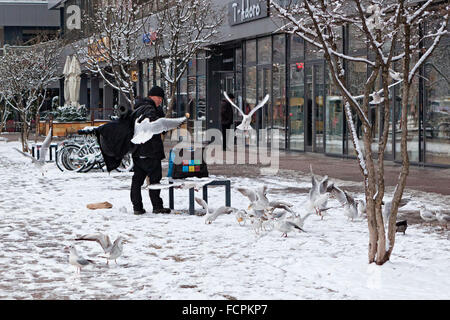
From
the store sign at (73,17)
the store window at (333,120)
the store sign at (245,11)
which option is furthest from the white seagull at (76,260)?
the store sign at (73,17)

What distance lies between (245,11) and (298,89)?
3580mm

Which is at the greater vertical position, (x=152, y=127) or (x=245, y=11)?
(x=245, y=11)

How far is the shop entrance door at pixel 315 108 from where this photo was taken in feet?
76.7

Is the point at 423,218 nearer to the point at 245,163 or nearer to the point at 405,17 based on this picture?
the point at 405,17

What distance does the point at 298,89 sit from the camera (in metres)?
24.8

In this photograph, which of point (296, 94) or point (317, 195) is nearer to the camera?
point (317, 195)

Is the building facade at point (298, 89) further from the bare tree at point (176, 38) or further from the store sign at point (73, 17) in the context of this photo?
the store sign at point (73, 17)

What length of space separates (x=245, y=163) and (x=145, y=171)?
9.80 m

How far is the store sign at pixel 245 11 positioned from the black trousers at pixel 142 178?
14665mm

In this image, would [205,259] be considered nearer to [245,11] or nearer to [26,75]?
[245,11]

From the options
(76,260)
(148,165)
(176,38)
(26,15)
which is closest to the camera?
(76,260)

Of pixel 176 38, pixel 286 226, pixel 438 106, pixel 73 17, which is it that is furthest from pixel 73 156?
pixel 73 17

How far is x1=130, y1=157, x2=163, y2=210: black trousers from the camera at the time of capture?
11.0 metres
